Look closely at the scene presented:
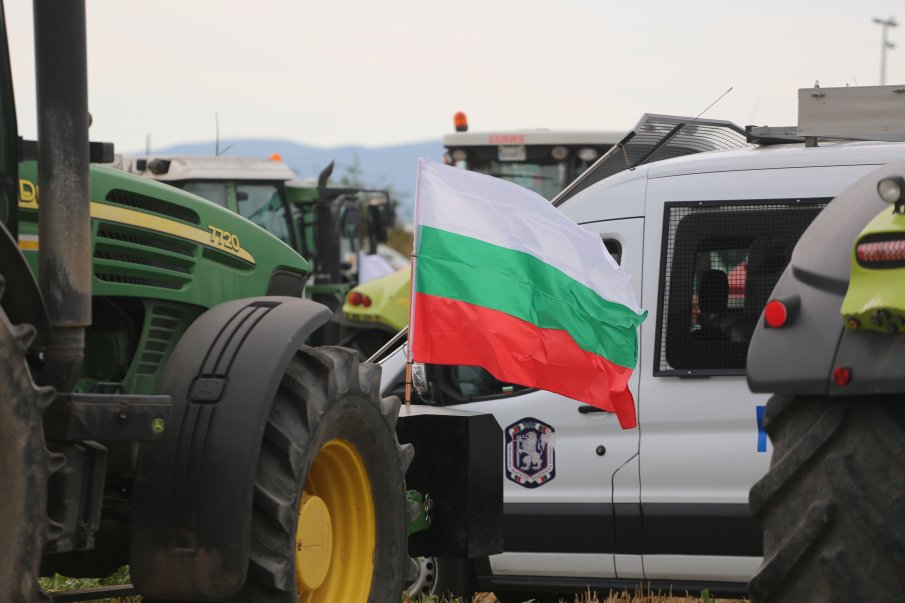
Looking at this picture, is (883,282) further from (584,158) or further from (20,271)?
(584,158)

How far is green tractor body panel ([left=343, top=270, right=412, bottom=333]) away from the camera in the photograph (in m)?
14.5

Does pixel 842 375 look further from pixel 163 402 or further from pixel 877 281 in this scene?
pixel 163 402

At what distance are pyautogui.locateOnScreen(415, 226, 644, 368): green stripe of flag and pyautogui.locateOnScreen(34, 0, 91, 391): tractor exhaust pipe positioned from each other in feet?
6.96

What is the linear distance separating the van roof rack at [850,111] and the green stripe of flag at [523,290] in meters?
1.13

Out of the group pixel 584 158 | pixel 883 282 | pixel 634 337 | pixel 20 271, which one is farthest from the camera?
pixel 584 158

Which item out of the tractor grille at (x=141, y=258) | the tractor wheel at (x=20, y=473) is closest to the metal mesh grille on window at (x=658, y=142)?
the tractor grille at (x=141, y=258)

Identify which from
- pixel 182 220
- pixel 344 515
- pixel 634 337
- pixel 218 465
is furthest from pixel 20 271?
pixel 634 337

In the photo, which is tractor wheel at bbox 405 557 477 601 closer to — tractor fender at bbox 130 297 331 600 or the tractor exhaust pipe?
tractor fender at bbox 130 297 331 600

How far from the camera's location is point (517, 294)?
5875mm

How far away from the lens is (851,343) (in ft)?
10.8

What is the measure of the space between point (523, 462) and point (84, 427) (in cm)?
300

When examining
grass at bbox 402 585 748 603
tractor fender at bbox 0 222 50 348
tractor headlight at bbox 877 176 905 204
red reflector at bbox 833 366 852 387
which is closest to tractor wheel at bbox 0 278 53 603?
tractor fender at bbox 0 222 50 348

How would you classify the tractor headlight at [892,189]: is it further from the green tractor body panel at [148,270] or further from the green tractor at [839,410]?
the green tractor body panel at [148,270]

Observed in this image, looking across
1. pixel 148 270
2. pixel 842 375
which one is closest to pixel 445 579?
pixel 148 270
